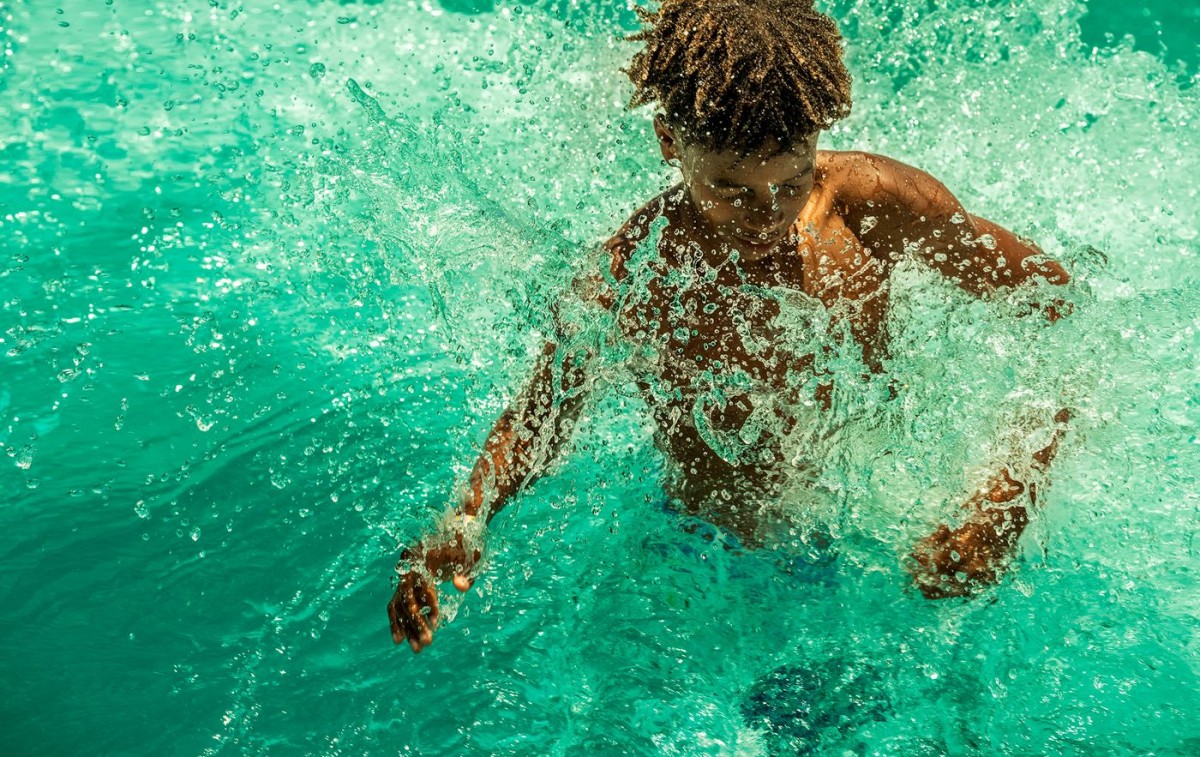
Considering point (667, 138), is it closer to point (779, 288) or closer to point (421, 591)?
point (779, 288)

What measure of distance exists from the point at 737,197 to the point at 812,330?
0.34 metres

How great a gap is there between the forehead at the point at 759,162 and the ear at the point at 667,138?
0.08 meters

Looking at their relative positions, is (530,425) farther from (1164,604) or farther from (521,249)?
(1164,604)

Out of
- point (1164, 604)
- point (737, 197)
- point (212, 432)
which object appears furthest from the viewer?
point (212, 432)

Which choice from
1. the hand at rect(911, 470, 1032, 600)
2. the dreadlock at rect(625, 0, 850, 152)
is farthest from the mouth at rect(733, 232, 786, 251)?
the hand at rect(911, 470, 1032, 600)

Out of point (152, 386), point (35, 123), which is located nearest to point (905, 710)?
point (152, 386)

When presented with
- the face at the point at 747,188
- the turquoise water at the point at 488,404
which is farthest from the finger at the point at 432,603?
the face at the point at 747,188

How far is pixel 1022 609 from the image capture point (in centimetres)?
234

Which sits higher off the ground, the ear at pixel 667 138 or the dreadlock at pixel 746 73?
the dreadlock at pixel 746 73

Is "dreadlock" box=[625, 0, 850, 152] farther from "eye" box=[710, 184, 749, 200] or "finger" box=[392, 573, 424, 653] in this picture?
"finger" box=[392, 573, 424, 653]

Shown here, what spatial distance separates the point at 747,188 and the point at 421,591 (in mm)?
787

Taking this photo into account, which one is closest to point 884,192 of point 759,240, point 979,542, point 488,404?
point 759,240

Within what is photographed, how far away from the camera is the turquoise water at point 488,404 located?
2.27 m

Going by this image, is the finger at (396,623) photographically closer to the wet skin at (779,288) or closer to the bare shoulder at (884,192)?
the wet skin at (779,288)
